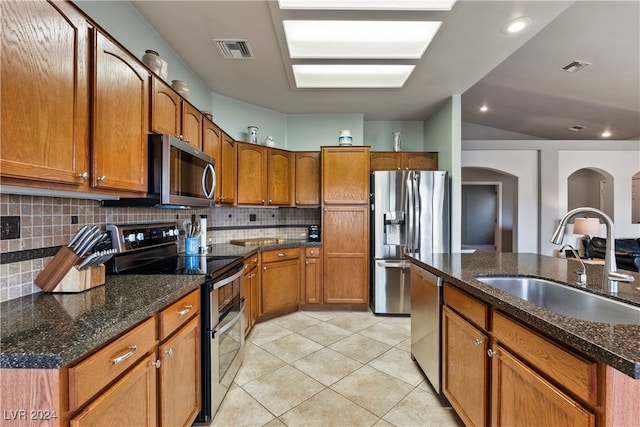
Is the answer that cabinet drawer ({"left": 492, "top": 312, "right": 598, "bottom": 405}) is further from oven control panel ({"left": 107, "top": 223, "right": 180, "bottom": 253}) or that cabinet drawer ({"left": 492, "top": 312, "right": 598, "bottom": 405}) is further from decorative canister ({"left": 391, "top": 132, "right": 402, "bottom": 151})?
decorative canister ({"left": 391, "top": 132, "right": 402, "bottom": 151})

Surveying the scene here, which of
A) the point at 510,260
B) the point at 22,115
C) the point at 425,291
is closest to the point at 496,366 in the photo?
the point at 425,291

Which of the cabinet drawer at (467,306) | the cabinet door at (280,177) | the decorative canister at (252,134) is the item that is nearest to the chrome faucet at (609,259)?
the cabinet drawer at (467,306)

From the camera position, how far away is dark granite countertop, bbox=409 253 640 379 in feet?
2.46

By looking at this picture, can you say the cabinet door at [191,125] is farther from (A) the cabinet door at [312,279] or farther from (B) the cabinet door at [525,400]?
(B) the cabinet door at [525,400]

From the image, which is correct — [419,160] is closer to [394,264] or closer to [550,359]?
[394,264]

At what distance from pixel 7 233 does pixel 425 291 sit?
2.30 metres

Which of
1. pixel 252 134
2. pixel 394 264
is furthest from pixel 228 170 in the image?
pixel 394 264

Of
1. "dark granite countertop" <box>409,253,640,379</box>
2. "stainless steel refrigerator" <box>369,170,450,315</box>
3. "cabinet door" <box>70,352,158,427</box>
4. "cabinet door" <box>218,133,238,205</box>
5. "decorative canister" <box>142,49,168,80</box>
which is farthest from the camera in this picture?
"stainless steel refrigerator" <box>369,170,450,315</box>

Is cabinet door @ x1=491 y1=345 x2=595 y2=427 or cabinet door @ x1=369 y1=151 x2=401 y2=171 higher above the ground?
cabinet door @ x1=369 y1=151 x2=401 y2=171

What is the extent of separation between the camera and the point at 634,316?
1112 mm

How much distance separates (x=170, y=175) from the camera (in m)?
1.66

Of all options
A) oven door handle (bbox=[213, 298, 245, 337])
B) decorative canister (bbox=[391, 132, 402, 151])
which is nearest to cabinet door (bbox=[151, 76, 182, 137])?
oven door handle (bbox=[213, 298, 245, 337])

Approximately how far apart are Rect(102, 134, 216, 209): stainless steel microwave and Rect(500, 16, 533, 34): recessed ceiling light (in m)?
2.44

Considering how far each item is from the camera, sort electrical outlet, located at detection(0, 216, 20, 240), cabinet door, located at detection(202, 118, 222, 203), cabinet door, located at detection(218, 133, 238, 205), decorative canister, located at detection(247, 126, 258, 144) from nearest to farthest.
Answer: electrical outlet, located at detection(0, 216, 20, 240)
cabinet door, located at detection(202, 118, 222, 203)
cabinet door, located at detection(218, 133, 238, 205)
decorative canister, located at detection(247, 126, 258, 144)
